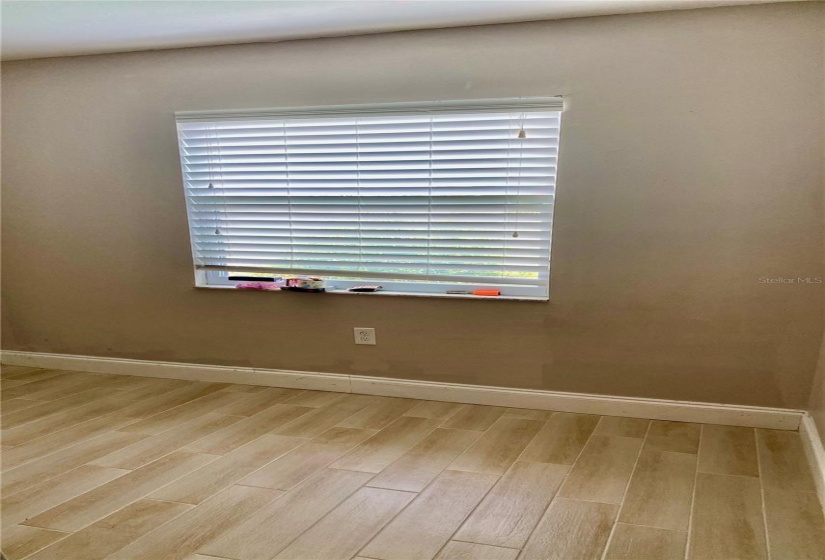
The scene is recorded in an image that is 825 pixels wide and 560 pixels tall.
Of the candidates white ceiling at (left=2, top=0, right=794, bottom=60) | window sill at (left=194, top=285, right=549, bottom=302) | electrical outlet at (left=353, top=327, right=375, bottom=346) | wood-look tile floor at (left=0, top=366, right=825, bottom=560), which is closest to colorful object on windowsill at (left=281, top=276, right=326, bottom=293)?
window sill at (left=194, top=285, right=549, bottom=302)

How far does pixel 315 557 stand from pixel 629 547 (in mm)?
1038

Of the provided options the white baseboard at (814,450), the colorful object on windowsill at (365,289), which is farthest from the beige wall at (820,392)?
the colorful object on windowsill at (365,289)

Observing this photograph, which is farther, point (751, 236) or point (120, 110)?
point (120, 110)

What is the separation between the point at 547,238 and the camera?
11.6 ft

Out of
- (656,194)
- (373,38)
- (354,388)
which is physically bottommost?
(354,388)

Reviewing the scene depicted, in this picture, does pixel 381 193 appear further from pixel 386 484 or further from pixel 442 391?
pixel 386 484

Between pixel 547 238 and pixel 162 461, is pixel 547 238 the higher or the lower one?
the higher one

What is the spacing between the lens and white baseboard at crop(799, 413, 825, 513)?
2.50 m

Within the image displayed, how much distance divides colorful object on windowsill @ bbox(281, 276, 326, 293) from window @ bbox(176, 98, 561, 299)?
0.22 ft

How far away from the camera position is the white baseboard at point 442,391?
330cm

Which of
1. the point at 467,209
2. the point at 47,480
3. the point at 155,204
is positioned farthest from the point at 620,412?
the point at 155,204

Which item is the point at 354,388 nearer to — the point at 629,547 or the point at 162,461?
the point at 162,461

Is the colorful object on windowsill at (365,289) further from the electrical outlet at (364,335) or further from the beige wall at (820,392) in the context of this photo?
the beige wall at (820,392)

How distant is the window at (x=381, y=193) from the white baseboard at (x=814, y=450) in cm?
141
